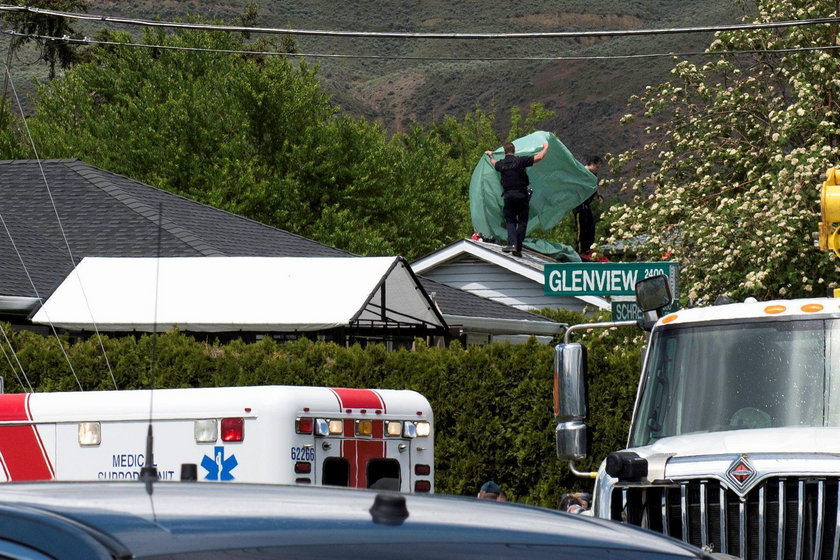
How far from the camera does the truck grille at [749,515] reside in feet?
21.6

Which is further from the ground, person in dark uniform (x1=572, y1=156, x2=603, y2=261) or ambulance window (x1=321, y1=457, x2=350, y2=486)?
person in dark uniform (x1=572, y1=156, x2=603, y2=261)

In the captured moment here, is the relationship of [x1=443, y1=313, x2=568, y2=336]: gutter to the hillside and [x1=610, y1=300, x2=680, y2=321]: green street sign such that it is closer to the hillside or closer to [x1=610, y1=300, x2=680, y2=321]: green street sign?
[x1=610, y1=300, x2=680, y2=321]: green street sign

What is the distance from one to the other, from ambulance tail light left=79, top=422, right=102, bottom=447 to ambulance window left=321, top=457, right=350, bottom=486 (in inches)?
67.4

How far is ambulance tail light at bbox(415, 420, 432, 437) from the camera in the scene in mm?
11547

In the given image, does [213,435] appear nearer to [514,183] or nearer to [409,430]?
[409,430]

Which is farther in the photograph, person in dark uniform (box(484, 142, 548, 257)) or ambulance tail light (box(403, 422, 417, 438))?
person in dark uniform (box(484, 142, 548, 257))

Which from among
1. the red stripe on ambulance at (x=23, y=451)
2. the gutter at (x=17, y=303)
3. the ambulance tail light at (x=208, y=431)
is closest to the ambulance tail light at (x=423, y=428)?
the ambulance tail light at (x=208, y=431)

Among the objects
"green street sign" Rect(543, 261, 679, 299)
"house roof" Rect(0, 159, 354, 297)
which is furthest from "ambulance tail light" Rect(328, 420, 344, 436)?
"house roof" Rect(0, 159, 354, 297)

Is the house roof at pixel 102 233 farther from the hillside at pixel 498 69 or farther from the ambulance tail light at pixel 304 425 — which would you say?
the hillside at pixel 498 69

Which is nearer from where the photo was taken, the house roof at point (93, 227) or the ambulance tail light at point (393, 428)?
the ambulance tail light at point (393, 428)

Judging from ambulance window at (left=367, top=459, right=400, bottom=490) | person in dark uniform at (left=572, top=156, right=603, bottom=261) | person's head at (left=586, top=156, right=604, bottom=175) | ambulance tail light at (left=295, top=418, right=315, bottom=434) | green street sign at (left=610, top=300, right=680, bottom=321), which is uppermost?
person's head at (left=586, top=156, right=604, bottom=175)

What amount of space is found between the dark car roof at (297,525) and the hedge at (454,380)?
12.8 meters

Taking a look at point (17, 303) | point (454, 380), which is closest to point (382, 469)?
point (454, 380)

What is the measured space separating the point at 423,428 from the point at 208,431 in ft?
6.53
